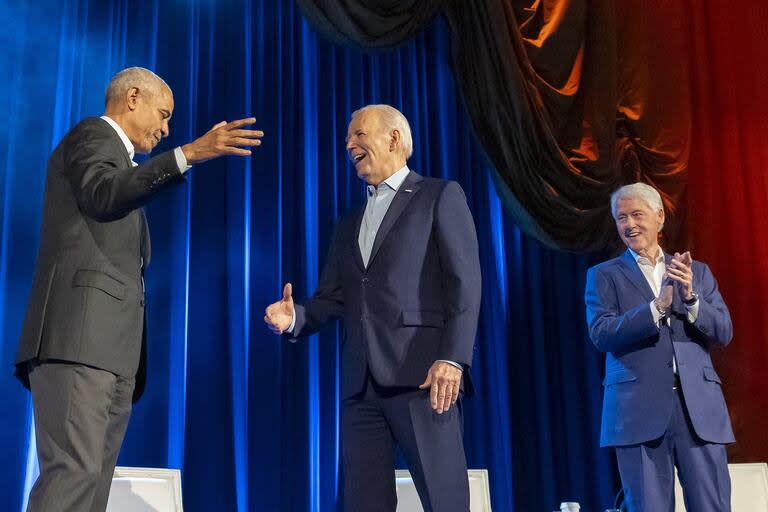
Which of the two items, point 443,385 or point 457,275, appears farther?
point 457,275

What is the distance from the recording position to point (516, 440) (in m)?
4.31

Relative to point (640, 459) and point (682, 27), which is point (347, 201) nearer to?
point (640, 459)

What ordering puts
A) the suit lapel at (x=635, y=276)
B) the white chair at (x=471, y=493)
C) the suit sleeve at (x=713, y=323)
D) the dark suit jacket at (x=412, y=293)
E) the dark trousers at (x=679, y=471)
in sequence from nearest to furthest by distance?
the dark suit jacket at (x=412, y=293)
the dark trousers at (x=679, y=471)
the suit sleeve at (x=713, y=323)
the suit lapel at (x=635, y=276)
the white chair at (x=471, y=493)

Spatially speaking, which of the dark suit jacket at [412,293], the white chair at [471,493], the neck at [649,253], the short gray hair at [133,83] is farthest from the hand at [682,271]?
the short gray hair at [133,83]

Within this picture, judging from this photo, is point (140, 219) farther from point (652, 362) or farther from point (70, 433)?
point (652, 362)

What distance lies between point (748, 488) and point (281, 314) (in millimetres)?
2708

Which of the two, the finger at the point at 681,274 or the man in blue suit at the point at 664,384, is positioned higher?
the finger at the point at 681,274

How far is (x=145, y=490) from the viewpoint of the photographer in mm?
3223

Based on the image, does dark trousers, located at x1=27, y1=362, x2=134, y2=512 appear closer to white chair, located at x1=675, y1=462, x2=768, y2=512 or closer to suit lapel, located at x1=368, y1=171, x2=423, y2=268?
suit lapel, located at x1=368, y1=171, x2=423, y2=268

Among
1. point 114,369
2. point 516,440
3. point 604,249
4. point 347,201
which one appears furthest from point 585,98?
point 114,369

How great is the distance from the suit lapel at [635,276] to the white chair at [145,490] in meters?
1.84

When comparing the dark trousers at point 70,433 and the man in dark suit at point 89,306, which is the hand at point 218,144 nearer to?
the man in dark suit at point 89,306

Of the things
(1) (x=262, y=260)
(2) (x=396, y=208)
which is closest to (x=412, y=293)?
(2) (x=396, y=208)

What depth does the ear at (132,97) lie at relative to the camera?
233 centimetres
